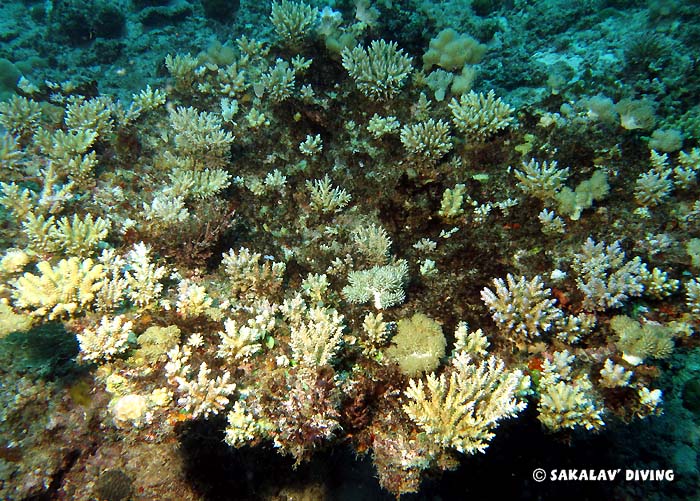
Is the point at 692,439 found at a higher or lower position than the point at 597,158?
lower

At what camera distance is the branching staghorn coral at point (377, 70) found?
20.5 feet

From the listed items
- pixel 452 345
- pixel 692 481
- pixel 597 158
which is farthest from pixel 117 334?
pixel 692 481

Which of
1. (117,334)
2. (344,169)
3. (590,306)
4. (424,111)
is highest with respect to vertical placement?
(424,111)

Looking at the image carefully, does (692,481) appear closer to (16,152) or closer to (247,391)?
(247,391)

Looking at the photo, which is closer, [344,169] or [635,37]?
[344,169]

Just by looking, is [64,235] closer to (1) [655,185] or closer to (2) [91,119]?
(2) [91,119]

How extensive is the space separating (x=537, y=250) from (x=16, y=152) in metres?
8.06

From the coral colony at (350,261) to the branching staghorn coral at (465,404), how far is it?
1.1 inches

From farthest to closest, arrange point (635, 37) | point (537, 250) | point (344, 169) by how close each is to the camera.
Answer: point (635, 37) → point (344, 169) → point (537, 250)

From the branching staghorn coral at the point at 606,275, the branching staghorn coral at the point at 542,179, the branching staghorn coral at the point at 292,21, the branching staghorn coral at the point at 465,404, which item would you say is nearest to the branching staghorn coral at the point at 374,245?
the branching staghorn coral at the point at 465,404

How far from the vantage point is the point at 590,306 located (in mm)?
4262

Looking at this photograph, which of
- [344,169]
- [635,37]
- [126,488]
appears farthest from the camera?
[635,37]

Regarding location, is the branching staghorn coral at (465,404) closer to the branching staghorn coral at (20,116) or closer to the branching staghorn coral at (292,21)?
the branching staghorn coral at (292,21)

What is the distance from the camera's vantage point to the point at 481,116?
18.2 ft
